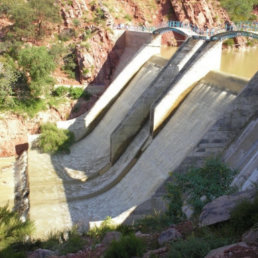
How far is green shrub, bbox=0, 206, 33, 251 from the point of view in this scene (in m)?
8.71

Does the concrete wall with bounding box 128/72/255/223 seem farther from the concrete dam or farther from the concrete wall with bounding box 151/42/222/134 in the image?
the concrete wall with bounding box 151/42/222/134

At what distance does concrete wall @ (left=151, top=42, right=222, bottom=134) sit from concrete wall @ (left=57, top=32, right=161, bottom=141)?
265 inches

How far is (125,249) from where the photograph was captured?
6527 millimetres

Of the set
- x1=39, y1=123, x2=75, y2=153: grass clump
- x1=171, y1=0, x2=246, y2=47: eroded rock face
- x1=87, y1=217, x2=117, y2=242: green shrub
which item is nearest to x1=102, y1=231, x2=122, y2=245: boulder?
x1=87, y1=217, x2=117, y2=242: green shrub

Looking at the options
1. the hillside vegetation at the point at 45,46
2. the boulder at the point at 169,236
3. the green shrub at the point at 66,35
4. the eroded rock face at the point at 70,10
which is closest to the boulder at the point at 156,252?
the boulder at the point at 169,236

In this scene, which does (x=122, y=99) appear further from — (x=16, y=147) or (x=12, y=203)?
(x=12, y=203)

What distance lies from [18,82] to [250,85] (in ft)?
53.7

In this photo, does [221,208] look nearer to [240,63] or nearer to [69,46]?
[69,46]

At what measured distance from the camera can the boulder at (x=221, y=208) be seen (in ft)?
21.7

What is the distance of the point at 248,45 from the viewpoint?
40.0 metres

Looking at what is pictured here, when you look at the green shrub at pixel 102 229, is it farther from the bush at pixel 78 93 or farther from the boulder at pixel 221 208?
the bush at pixel 78 93

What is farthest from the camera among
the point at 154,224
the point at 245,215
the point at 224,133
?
the point at 224,133

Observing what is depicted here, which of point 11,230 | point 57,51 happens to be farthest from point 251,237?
point 57,51

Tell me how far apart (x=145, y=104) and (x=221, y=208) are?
1131cm
